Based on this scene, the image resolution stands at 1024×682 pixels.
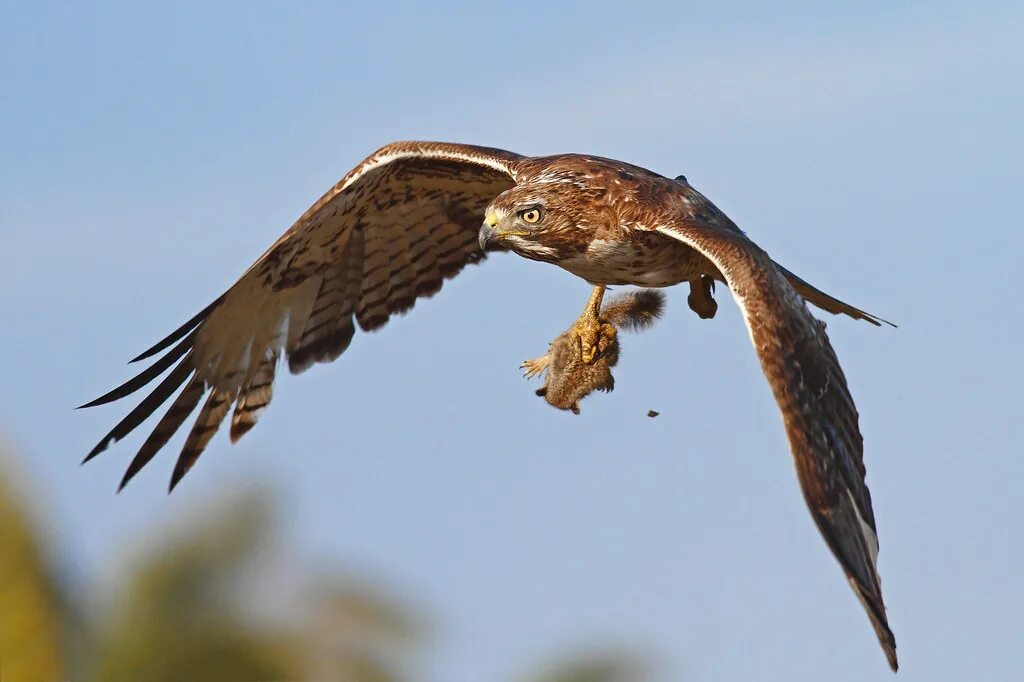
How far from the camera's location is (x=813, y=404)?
23.8 ft

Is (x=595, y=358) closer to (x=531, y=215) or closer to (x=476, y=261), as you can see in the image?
(x=531, y=215)

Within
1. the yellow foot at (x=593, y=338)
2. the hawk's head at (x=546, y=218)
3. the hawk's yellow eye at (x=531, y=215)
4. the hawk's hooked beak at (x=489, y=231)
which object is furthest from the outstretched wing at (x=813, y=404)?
the yellow foot at (x=593, y=338)

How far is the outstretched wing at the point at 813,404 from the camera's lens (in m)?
6.70

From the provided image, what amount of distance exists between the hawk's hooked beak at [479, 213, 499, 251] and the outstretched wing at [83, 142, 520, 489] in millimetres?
548

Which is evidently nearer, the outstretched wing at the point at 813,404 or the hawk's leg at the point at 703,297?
the outstretched wing at the point at 813,404

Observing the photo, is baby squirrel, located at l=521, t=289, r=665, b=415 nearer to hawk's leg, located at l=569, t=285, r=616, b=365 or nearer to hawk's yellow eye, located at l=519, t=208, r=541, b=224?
hawk's leg, located at l=569, t=285, r=616, b=365

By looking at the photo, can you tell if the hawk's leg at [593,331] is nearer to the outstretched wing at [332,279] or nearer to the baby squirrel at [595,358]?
the baby squirrel at [595,358]

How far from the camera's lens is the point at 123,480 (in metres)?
8.73

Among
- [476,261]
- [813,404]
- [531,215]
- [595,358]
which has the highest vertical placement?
[476,261]

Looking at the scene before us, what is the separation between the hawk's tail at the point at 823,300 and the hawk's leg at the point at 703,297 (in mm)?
427

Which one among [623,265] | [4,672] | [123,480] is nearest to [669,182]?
[623,265]

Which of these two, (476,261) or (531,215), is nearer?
(531,215)

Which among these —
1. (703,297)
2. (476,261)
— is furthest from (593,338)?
(476,261)

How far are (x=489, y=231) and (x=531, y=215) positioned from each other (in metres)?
0.26
